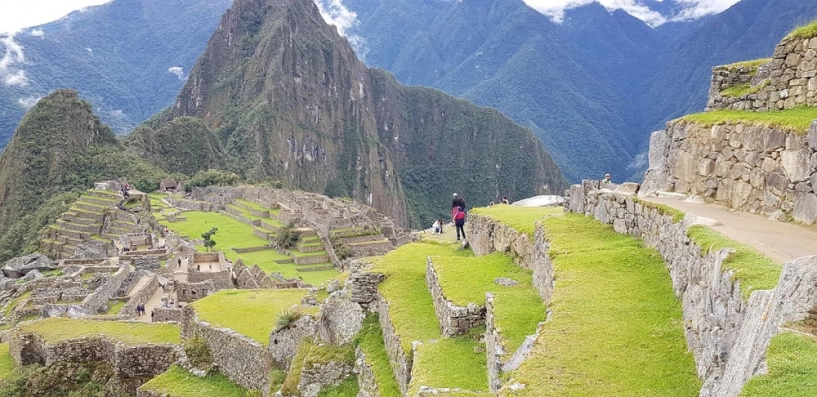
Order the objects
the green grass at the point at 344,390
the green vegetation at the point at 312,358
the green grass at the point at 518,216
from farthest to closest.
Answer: the green grass at the point at 518,216 → the green vegetation at the point at 312,358 → the green grass at the point at 344,390

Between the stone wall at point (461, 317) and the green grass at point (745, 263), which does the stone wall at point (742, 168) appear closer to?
the green grass at point (745, 263)

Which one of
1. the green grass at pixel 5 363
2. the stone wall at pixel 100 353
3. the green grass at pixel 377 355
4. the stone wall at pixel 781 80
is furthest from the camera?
the green grass at pixel 5 363

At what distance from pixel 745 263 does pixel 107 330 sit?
1361cm

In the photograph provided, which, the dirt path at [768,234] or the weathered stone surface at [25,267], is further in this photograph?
the weathered stone surface at [25,267]

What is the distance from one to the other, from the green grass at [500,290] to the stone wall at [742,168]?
102 inches

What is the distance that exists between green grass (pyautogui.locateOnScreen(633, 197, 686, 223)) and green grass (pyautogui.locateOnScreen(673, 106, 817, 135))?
5.00ft

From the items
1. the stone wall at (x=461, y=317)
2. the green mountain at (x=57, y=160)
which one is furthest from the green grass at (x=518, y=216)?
the green mountain at (x=57, y=160)

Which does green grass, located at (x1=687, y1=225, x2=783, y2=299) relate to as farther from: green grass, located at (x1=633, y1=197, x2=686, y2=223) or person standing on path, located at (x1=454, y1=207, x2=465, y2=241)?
person standing on path, located at (x1=454, y1=207, x2=465, y2=241)

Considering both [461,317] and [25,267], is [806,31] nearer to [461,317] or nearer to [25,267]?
[461,317]

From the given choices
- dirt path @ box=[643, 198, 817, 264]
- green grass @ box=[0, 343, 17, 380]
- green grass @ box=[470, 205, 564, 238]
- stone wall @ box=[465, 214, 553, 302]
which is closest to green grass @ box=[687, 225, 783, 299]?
dirt path @ box=[643, 198, 817, 264]

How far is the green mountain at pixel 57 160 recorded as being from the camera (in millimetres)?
76375

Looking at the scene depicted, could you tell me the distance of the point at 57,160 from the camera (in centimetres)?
8031

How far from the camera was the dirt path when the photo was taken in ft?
18.8

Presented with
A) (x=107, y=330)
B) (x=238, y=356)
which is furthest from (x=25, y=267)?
(x=238, y=356)
